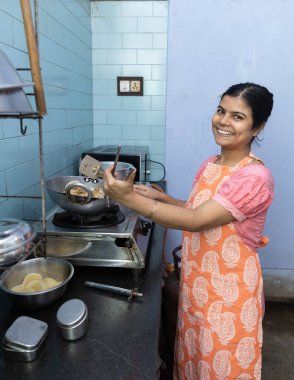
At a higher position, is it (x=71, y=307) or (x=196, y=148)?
(x=196, y=148)

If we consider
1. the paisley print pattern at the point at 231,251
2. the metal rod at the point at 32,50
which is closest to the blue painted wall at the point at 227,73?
the paisley print pattern at the point at 231,251

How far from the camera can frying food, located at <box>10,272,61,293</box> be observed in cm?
95

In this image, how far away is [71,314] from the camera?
2.78 feet

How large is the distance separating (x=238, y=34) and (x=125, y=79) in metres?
0.88

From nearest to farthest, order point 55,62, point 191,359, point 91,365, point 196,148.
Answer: point 91,365 → point 191,359 → point 55,62 → point 196,148

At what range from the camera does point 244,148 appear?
1156 millimetres

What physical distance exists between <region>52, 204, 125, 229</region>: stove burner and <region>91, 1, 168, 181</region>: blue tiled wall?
4.55ft

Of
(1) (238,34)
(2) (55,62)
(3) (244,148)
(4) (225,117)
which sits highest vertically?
(1) (238,34)

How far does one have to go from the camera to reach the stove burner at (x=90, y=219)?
1211 millimetres

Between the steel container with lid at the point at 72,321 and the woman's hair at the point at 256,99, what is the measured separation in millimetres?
804

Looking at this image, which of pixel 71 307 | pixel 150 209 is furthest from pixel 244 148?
pixel 71 307

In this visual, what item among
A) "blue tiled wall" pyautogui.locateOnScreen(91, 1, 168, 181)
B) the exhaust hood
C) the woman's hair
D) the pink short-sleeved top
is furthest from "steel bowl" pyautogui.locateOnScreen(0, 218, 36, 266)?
"blue tiled wall" pyautogui.locateOnScreen(91, 1, 168, 181)

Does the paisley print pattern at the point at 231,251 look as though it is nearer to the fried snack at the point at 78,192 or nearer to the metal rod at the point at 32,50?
the fried snack at the point at 78,192

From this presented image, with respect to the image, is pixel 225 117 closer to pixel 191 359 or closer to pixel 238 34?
pixel 191 359
